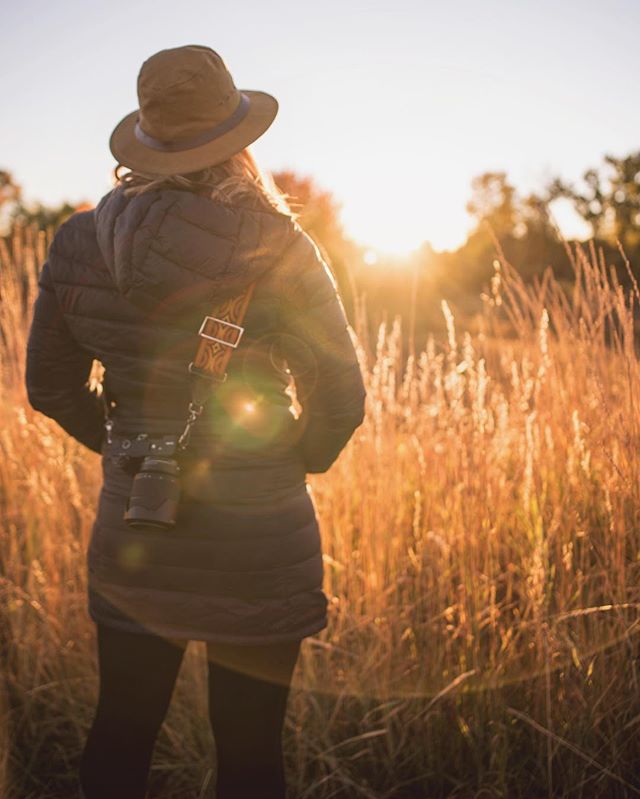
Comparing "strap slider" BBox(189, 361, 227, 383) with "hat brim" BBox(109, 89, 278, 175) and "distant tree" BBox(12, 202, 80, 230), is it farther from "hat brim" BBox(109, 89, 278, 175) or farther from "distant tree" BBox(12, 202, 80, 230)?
"distant tree" BBox(12, 202, 80, 230)

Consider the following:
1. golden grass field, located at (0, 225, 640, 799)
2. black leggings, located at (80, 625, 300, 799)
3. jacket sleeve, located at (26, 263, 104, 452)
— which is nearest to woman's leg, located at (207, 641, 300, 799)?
black leggings, located at (80, 625, 300, 799)

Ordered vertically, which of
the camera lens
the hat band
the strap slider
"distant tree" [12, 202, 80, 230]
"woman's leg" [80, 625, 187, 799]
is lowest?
"woman's leg" [80, 625, 187, 799]

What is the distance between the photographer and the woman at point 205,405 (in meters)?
1.13

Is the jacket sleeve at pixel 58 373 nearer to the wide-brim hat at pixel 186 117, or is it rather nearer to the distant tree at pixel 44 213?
the wide-brim hat at pixel 186 117

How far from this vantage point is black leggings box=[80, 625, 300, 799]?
3.99 feet

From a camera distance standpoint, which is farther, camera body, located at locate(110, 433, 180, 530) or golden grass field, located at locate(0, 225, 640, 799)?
golden grass field, located at locate(0, 225, 640, 799)

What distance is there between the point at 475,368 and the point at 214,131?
135 centimetres

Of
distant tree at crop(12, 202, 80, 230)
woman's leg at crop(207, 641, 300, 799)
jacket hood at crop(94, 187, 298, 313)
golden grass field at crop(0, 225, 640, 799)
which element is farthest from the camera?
distant tree at crop(12, 202, 80, 230)

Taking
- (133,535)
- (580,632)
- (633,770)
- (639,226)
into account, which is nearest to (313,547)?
(133,535)

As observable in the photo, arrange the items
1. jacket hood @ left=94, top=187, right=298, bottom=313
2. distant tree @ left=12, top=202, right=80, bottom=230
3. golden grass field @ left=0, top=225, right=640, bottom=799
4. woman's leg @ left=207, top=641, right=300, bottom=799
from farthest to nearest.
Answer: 1. distant tree @ left=12, top=202, right=80, bottom=230
2. golden grass field @ left=0, top=225, right=640, bottom=799
3. woman's leg @ left=207, top=641, right=300, bottom=799
4. jacket hood @ left=94, top=187, right=298, bottom=313

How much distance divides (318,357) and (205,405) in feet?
0.67

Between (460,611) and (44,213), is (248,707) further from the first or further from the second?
(44,213)

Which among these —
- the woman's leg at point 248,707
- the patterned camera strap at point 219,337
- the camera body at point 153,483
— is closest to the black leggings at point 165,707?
the woman's leg at point 248,707

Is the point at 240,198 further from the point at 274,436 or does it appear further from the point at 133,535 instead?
the point at 133,535
